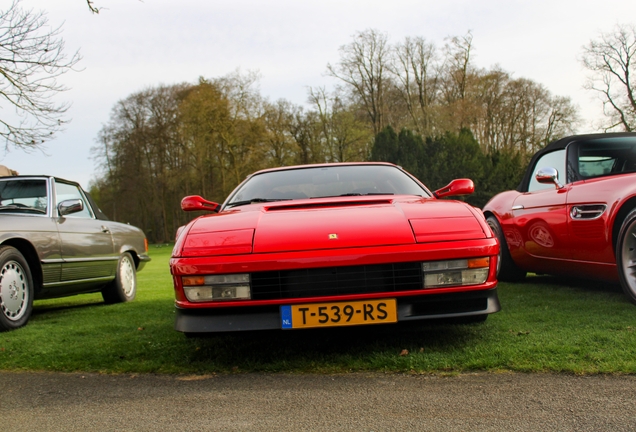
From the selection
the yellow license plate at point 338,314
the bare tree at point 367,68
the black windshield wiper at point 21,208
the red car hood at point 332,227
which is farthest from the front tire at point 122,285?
the bare tree at point 367,68

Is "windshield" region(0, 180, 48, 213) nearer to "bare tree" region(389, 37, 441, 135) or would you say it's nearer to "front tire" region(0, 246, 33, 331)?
"front tire" region(0, 246, 33, 331)

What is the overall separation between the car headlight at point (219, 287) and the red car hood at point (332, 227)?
152mm

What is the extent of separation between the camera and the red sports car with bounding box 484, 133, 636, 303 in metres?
4.60

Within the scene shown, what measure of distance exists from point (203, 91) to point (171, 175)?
18.7 feet

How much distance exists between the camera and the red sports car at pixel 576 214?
4.60 metres

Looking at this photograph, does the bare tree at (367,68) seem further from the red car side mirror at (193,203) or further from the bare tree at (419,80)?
the red car side mirror at (193,203)

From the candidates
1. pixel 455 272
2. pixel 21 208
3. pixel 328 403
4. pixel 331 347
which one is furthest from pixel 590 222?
pixel 21 208

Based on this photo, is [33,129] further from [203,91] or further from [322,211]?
[203,91]

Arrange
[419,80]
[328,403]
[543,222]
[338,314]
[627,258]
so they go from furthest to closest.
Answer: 1. [419,80]
2. [543,222]
3. [627,258]
4. [338,314]
5. [328,403]

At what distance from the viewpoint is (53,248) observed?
585 cm

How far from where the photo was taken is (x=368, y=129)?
1591 inches

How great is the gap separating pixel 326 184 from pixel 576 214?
7.05 feet

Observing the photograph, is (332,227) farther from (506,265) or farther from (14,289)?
(506,265)

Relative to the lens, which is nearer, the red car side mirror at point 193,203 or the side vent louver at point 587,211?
the side vent louver at point 587,211
